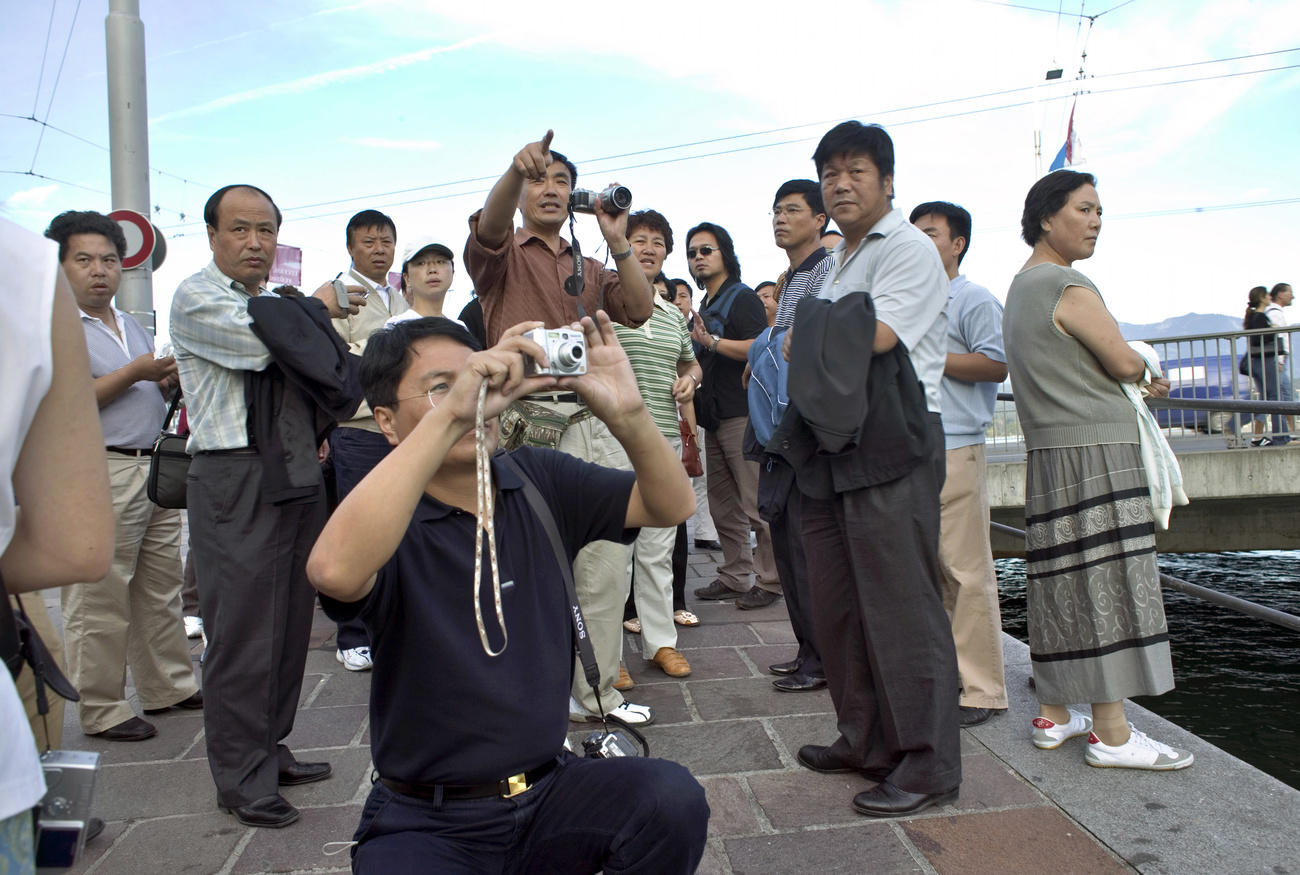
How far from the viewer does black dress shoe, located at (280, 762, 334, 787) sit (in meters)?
3.17

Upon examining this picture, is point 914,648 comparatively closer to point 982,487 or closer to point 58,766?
point 982,487

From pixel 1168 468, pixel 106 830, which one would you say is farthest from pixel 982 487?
pixel 106 830

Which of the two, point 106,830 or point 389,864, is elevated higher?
point 389,864

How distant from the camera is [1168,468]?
3184 mm

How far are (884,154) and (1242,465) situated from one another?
27.2ft

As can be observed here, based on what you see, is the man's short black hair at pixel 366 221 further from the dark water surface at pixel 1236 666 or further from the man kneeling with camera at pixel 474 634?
the dark water surface at pixel 1236 666

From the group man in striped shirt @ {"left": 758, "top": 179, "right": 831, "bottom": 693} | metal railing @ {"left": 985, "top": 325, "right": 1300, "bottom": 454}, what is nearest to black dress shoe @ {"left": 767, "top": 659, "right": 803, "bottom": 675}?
man in striped shirt @ {"left": 758, "top": 179, "right": 831, "bottom": 693}

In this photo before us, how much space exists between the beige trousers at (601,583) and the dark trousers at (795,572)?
2.37 ft

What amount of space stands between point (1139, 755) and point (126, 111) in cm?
811

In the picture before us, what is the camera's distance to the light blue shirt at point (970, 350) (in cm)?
373

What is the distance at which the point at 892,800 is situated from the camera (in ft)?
9.25

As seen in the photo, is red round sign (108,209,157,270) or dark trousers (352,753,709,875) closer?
dark trousers (352,753,709,875)

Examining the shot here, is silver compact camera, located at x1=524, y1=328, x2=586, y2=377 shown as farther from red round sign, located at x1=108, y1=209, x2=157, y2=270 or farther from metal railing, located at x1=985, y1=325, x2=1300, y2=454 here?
metal railing, located at x1=985, y1=325, x2=1300, y2=454

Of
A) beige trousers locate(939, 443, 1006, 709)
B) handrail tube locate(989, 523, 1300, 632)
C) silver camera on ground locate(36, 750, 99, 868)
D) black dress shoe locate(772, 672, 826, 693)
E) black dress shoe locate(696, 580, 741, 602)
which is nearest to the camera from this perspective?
silver camera on ground locate(36, 750, 99, 868)
